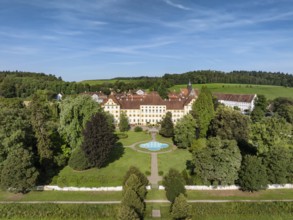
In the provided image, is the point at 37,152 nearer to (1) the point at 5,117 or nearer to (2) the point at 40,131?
(2) the point at 40,131

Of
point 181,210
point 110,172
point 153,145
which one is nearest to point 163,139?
point 153,145

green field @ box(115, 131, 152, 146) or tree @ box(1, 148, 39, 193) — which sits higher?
tree @ box(1, 148, 39, 193)

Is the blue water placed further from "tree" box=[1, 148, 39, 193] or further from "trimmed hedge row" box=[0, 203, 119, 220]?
"tree" box=[1, 148, 39, 193]

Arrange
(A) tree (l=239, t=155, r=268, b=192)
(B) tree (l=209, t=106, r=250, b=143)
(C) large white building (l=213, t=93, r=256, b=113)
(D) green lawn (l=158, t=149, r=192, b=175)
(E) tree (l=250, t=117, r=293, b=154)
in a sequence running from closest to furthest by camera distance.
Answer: (A) tree (l=239, t=155, r=268, b=192)
(E) tree (l=250, t=117, r=293, b=154)
(D) green lawn (l=158, t=149, r=192, b=175)
(B) tree (l=209, t=106, r=250, b=143)
(C) large white building (l=213, t=93, r=256, b=113)

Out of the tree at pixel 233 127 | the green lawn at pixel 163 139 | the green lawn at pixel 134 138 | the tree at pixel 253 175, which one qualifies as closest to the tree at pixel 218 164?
the tree at pixel 253 175

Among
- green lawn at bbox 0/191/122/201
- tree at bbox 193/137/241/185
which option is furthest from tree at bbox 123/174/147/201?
tree at bbox 193/137/241/185

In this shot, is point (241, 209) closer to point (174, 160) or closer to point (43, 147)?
point (174, 160)
